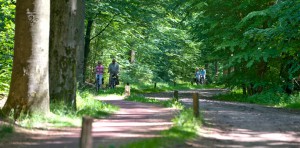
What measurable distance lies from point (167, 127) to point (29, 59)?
3.65 m

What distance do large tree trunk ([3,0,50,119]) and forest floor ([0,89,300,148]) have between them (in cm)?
109

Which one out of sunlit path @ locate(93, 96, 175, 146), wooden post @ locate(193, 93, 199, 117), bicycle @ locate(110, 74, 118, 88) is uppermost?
bicycle @ locate(110, 74, 118, 88)

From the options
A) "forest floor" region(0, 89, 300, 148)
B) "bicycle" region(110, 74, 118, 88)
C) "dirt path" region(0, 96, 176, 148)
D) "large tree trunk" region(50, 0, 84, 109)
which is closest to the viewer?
"dirt path" region(0, 96, 176, 148)

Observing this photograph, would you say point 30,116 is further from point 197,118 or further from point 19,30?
point 197,118

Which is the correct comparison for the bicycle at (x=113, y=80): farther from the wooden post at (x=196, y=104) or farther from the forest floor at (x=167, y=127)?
the wooden post at (x=196, y=104)

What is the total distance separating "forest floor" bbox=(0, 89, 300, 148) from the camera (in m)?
7.84

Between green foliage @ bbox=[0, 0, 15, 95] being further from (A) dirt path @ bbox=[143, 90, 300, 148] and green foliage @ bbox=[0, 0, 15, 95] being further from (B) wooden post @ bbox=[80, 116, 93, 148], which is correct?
(B) wooden post @ bbox=[80, 116, 93, 148]

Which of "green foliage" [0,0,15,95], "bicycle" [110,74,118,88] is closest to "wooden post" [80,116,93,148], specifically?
"green foliage" [0,0,15,95]

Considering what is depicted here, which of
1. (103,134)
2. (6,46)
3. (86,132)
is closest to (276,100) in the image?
(6,46)

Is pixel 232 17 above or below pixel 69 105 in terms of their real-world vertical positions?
above

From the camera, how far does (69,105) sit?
36.6ft

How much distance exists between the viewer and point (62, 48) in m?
11.0

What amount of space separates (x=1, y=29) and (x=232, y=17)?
40.1ft

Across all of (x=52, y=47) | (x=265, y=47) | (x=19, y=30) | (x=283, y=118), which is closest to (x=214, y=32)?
(x=265, y=47)
